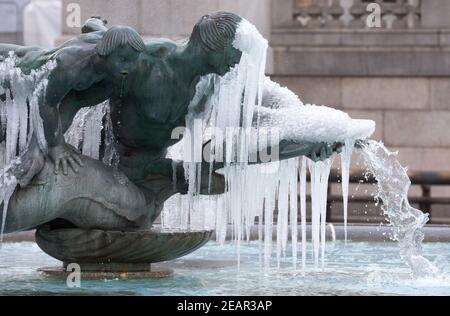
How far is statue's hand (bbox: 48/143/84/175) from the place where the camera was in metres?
8.70

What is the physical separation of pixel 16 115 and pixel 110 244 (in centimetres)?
102

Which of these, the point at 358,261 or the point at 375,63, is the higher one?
the point at 375,63

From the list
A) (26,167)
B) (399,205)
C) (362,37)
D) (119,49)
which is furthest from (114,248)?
(362,37)

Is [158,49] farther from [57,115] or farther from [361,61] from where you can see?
[361,61]

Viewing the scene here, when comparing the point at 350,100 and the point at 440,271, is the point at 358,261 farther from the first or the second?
the point at 350,100

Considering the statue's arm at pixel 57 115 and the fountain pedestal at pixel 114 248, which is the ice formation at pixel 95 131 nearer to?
the statue's arm at pixel 57 115

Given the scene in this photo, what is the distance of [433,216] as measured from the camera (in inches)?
727

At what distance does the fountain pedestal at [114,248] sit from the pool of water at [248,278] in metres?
0.19

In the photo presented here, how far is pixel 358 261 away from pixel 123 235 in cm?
246

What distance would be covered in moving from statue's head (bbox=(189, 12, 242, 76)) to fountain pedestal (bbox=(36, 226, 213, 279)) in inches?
46.9

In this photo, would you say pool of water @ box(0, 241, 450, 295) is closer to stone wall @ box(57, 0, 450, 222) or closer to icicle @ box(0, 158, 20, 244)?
icicle @ box(0, 158, 20, 244)

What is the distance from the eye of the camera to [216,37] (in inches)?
340
